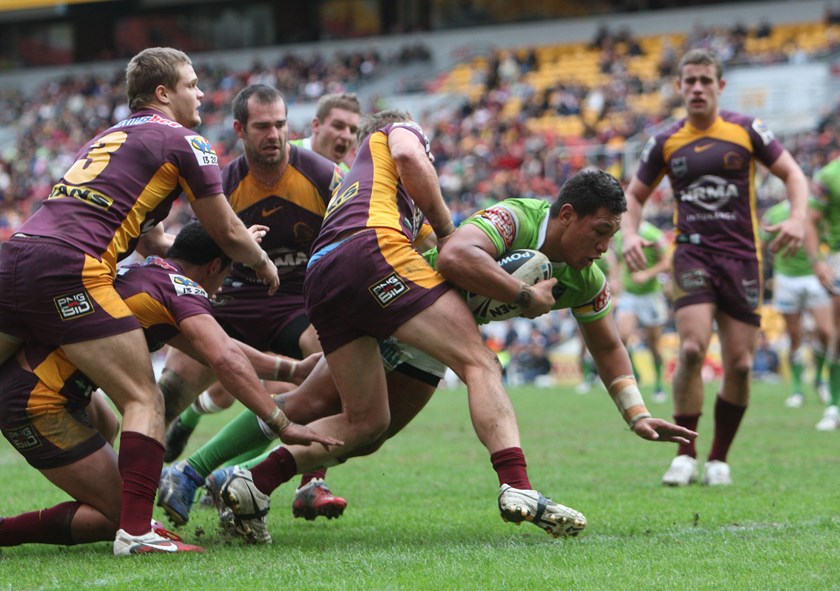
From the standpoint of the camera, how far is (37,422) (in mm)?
5449

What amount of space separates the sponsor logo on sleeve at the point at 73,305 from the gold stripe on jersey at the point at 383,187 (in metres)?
1.33

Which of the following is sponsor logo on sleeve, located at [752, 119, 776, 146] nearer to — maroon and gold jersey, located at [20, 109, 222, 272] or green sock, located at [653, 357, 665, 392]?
maroon and gold jersey, located at [20, 109, 222, 272]

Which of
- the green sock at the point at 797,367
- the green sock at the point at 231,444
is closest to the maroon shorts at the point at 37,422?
the green sock at the point at 231,444

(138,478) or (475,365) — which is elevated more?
(475,365)

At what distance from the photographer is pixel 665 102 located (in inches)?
1174

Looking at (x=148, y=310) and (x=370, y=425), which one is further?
(x=370, y=425)

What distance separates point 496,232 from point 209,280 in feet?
6.09

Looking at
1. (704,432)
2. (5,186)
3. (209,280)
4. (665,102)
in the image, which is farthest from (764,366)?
(5,186)

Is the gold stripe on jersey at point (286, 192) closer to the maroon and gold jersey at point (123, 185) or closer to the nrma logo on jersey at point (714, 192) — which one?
the maroon and gold jersey at point (123, 185)

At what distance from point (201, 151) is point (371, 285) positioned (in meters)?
1.03

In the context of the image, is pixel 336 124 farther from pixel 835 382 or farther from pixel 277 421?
pixel 835 382

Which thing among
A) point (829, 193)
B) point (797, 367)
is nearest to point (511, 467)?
point (829, 193)

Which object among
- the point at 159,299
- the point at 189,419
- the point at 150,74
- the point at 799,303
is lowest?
the point at 799,303

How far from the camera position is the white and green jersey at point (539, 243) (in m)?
5.57
